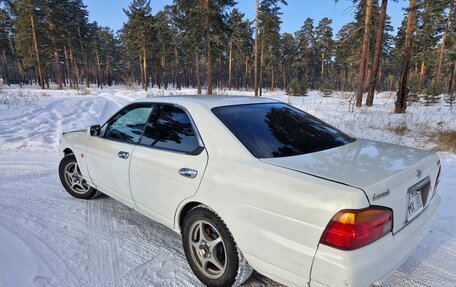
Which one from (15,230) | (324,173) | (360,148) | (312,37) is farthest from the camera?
(312,37)

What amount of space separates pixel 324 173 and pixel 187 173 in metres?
1.11

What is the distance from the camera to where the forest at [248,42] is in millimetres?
16241

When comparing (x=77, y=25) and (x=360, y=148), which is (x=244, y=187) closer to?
(x=360, y=148)

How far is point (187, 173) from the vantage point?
7.64 feet

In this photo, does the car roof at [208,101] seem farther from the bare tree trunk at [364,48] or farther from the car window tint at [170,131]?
the bare tree trunk at [364,48]

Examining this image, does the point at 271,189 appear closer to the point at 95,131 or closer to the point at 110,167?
the point at 110,167

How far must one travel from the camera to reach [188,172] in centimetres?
232

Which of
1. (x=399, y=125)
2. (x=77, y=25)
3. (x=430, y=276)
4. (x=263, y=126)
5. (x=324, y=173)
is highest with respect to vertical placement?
(x=77, y=25)

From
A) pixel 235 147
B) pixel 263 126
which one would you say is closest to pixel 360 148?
pixel 263 126

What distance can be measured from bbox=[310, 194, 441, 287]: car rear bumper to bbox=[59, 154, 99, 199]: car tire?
3403 millimetres

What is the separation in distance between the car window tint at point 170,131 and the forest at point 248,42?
466 inches

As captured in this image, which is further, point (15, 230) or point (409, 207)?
point (15, 230)

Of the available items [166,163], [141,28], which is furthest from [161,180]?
[141,28]

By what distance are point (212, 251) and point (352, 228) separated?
118cm
